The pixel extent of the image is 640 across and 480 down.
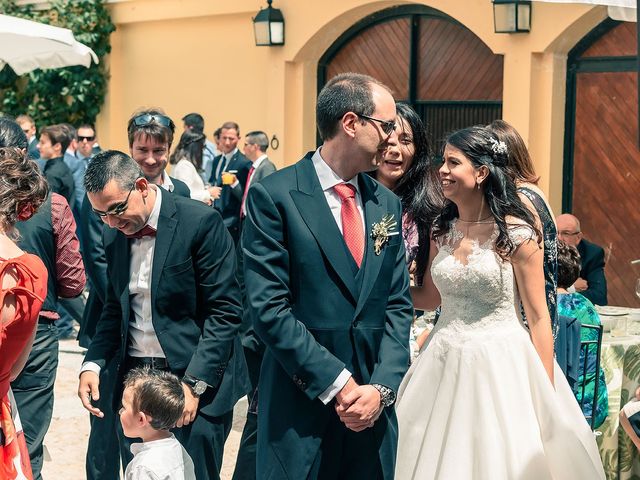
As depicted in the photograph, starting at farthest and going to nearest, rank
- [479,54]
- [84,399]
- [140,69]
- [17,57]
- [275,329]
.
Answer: [140,69]
[479,54]
[17,57]
[84,399]
[275,329]

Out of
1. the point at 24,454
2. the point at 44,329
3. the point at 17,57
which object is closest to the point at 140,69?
the point at 17,57

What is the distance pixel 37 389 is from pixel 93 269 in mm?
655

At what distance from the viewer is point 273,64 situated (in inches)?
592

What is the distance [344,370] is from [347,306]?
0.77 ft

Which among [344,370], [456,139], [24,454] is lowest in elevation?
[24,454]

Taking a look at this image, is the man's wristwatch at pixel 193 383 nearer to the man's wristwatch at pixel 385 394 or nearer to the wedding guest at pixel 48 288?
the man's wristwatch at pixel 385 394

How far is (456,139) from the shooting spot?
5109 millimetres

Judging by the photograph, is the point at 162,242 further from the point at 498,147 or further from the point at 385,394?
the point at 498,147

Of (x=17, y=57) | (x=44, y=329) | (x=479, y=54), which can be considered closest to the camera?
(x=44, y=329)

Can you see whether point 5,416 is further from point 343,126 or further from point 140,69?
point 140,69

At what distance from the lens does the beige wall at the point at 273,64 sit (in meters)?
12.2

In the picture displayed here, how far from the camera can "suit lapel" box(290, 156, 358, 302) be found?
4.12 meters

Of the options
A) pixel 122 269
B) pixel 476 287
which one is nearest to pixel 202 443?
pixel 122 269

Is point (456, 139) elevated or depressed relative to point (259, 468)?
elevated
